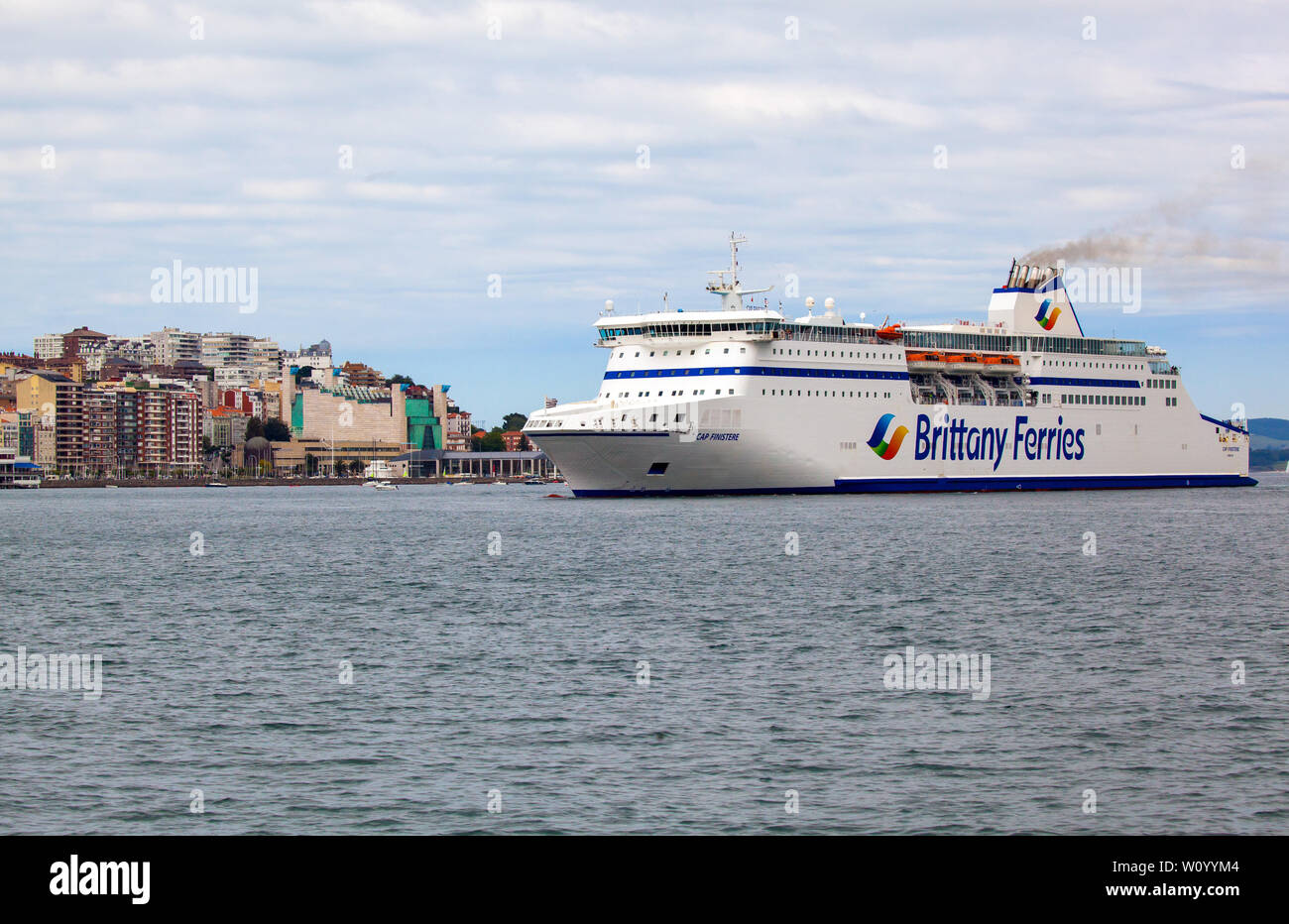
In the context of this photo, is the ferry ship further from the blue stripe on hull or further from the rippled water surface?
the rippled water surface

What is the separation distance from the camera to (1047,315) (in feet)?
312

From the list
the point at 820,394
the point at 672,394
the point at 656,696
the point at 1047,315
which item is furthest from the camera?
the point at 1047,315

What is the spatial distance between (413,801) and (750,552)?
98.5 feet

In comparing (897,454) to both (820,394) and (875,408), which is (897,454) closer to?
(875,408)

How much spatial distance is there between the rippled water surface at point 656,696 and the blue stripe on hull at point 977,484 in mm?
28015

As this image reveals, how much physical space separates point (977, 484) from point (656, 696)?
69968 millimetres

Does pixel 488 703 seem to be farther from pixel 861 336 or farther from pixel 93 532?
pixel 861 336

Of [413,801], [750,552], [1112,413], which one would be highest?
[1112,413]

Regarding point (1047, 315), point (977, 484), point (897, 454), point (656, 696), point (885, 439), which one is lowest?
point (656, 696)

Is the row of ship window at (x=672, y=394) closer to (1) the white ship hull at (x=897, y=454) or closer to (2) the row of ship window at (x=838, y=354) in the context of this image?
(1) the white ship hull at (x=897, y=454)

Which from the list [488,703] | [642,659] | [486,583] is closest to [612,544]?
[486,583]

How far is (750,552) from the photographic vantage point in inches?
1759

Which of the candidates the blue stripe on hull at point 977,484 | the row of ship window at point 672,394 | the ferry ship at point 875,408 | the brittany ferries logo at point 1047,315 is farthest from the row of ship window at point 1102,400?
the row of ship window at point 672,394

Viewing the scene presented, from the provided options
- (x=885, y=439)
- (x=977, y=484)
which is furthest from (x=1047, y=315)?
(x=885, y=439)
